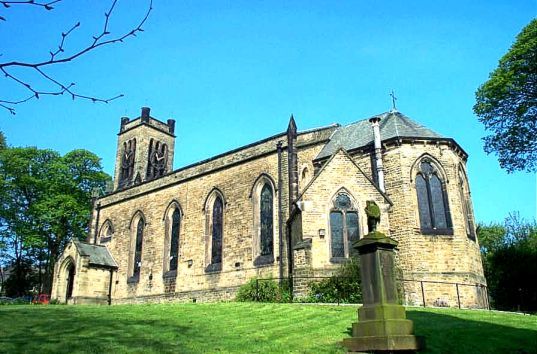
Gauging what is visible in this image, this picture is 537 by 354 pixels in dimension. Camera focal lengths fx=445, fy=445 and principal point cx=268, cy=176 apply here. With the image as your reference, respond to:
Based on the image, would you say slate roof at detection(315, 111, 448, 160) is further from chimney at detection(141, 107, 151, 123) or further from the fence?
chimney at detection(141, 107, 151, 123)

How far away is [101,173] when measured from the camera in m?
44.2

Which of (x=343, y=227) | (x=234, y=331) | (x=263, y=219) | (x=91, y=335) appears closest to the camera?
(x=91, y=335)

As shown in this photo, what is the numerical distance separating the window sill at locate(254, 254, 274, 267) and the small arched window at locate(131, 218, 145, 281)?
410 inches

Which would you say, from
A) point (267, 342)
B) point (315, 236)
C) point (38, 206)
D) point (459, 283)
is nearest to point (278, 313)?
point (267, 342)

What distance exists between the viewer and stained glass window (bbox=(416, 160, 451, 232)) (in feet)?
65.4

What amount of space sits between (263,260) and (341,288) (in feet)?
19.5

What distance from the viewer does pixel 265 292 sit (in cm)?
2008

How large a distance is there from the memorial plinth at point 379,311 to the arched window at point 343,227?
360 inches

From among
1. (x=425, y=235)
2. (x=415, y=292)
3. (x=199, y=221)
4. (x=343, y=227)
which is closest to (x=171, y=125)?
(x=199, y=221)

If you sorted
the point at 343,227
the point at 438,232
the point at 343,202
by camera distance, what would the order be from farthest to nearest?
1. the point at 343,202
2. the point at 343,227
3. the point at 438,232

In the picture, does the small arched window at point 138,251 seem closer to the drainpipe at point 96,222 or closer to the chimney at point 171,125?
the drainpipe at point 96,222

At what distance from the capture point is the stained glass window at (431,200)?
65.4ft

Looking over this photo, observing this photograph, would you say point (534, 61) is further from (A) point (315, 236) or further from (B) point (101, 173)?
(B) point (101, 173)

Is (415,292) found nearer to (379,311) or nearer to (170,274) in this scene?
(379,311)
